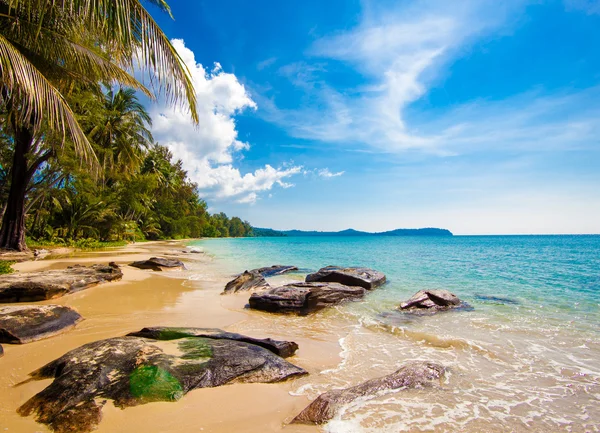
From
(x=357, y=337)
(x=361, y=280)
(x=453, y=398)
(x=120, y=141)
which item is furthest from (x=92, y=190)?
(x=453, y=398)

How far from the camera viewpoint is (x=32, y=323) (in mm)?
4789

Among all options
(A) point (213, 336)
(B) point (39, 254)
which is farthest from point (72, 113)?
(B) point (39, 254)

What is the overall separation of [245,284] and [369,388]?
286 inches

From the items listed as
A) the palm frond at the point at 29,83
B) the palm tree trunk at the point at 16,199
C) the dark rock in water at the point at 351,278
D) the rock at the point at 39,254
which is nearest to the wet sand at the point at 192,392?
the dark rock in water at the point at 351,278

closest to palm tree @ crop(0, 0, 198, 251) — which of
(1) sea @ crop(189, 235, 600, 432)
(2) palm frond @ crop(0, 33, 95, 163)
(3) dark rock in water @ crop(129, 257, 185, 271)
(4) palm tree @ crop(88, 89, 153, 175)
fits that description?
(2) palm frond @ crop(0, 33, 95, 163)

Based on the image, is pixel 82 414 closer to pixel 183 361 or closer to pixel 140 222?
pixel 183 361

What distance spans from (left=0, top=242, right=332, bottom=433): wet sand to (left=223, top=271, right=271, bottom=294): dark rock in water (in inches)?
29.6

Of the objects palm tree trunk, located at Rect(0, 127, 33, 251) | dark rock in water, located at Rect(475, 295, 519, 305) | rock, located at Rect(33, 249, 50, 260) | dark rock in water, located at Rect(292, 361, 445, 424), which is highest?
palm tree trunk, located at Rect(0, 127, 33, 251)

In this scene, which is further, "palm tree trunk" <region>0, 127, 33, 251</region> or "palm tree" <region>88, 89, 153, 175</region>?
"palm tree" <region>88, 89, 153, 175</region>

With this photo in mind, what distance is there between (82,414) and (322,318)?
5425mm

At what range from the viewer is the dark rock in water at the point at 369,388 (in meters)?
2.96

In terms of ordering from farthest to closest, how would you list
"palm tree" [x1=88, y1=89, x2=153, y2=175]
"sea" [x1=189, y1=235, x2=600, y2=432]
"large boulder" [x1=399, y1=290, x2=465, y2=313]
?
"palm tree" [x1=88, y1=89, x2=153, y2=175]
"large boulder" [x1=399, y1=290, x2=465, y2=313]
"sea" [x1=189, y1=235, x2=600, y2=432]

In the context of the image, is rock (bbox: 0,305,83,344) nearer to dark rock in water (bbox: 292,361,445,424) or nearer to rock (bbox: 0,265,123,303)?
rock (bbox: 0,265,123,303)

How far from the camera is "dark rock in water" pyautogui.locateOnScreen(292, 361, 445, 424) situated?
2.96m
